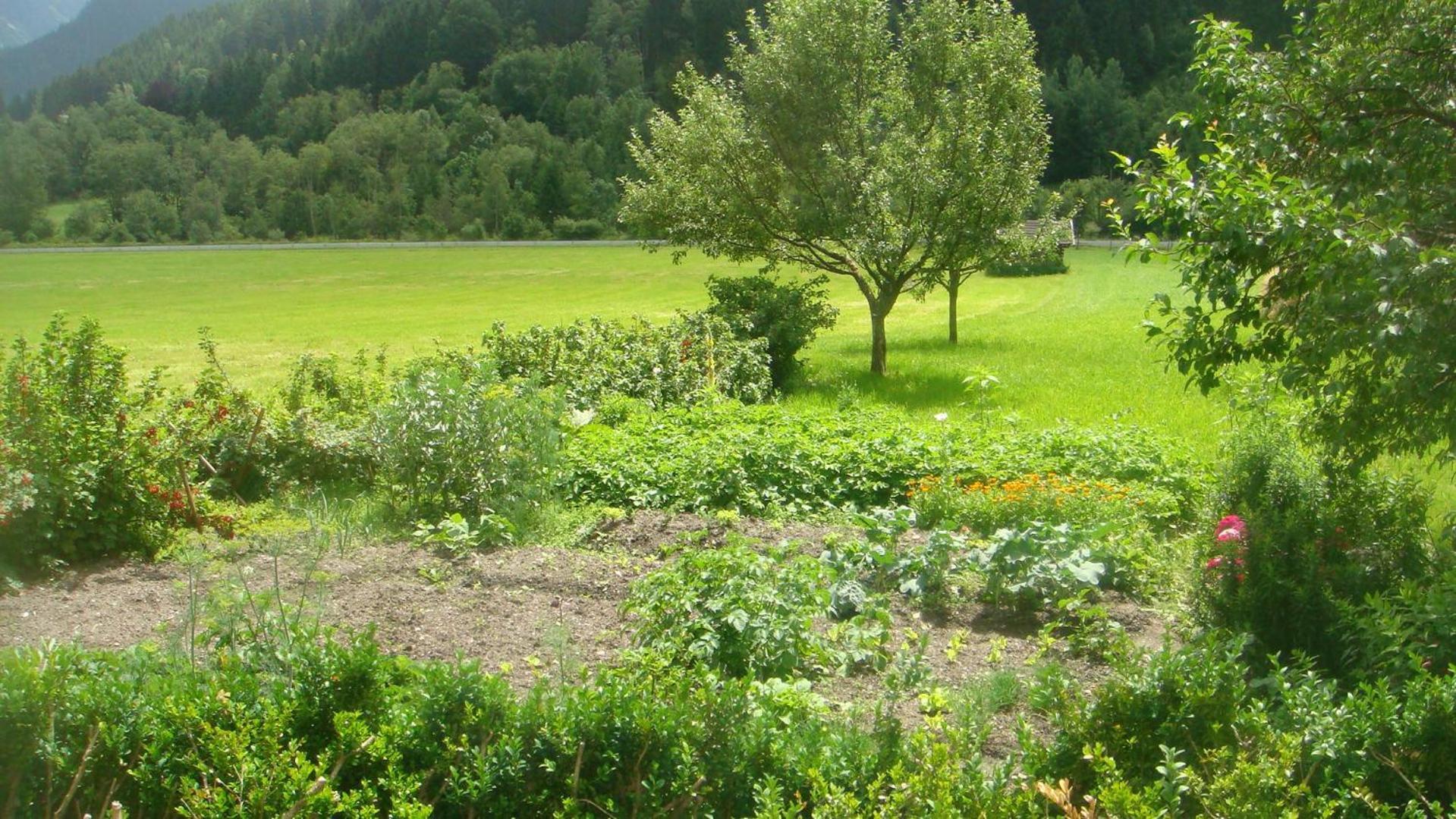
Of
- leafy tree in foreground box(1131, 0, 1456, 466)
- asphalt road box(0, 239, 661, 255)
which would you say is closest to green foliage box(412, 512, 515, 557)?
asphalt road box(0, 239, 661, 255)

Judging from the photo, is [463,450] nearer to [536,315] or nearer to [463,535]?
[463,535]

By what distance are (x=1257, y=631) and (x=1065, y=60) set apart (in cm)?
7657

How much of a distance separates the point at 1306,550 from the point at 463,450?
521cm

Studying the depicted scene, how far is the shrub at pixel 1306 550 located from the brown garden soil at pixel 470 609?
47cm

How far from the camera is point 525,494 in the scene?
24.8ft

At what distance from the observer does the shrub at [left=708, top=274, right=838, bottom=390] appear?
1502cm

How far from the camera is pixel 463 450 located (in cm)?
766

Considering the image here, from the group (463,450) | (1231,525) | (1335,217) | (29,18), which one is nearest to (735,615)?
(1231,525)

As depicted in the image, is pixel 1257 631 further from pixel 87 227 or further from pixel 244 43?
pixel 244 43

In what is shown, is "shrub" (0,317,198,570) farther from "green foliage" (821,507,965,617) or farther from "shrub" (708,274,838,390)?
"shrub" (708,274,838,390)

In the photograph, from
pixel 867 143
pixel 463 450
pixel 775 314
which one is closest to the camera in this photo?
pixel 463 450

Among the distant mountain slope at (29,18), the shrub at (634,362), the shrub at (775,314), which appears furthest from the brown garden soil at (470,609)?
the shrub at (775,314)

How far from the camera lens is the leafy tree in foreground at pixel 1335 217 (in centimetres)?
480

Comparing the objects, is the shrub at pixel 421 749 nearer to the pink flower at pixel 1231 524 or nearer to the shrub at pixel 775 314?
the pink flower at pixel 1231 524
